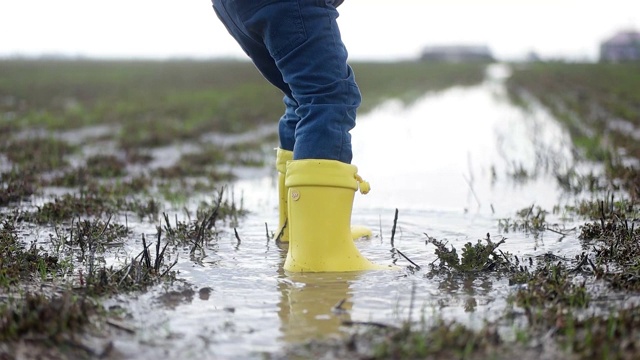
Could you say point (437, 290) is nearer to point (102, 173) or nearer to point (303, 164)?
point (303, 164)

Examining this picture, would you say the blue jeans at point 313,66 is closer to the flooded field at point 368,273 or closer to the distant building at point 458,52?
the flooded field at point 368,273

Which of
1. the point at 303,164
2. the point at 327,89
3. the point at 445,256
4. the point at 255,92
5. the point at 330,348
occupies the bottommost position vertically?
the point at 330,348

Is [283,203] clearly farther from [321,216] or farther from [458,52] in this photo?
[458,52]

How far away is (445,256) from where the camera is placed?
123 inches

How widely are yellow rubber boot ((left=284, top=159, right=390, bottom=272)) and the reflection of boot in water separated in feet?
0.25

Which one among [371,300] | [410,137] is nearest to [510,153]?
[410,137]

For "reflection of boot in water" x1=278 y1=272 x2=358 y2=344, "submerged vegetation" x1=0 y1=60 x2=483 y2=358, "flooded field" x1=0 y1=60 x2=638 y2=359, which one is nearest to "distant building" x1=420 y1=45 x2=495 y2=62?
"submerged vegetation" x1=0 y1=60 x2=483 y2=358

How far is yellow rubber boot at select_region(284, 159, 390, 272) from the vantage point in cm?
313

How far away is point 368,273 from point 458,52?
2802 inches

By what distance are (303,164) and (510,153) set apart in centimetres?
493

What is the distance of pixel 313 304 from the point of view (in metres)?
2.68

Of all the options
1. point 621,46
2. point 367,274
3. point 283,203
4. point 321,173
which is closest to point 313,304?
point 367,274

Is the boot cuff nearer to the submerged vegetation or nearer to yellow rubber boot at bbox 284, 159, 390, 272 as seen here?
yellow rubber boot at bbox 284, 159, 390, 272

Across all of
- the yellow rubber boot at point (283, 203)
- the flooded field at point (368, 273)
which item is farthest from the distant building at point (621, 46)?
the yellow rubber boot at point (283, 203)
